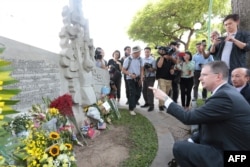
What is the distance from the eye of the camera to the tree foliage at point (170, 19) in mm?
19969

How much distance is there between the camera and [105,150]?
173 inches

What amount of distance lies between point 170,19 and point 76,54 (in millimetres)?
16978

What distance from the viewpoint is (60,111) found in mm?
4000

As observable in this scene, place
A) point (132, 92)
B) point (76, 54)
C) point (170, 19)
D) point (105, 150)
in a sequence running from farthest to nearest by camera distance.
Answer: point (170, 19), point (132, 92), point (76, 54), point (105, 150)

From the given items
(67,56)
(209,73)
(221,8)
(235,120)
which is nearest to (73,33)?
(67,56)

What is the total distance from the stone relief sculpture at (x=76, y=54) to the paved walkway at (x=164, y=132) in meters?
1.42

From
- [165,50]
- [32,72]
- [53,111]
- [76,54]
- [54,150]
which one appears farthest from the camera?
[165,50]

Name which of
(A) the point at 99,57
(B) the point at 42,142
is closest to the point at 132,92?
(A) the point at 99,57

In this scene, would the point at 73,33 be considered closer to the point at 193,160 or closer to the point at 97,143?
the point at 97,143

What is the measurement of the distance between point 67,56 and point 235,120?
3.29 meters

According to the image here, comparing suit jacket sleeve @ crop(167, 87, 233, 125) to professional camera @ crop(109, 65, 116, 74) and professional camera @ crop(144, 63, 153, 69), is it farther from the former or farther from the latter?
professional camera @ crop(109, 65, 116, 74)

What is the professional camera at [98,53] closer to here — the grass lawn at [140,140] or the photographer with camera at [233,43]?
the grass lawn at [140,140]

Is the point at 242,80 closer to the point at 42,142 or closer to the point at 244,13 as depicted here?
the point at 244,13

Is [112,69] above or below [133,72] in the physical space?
above
